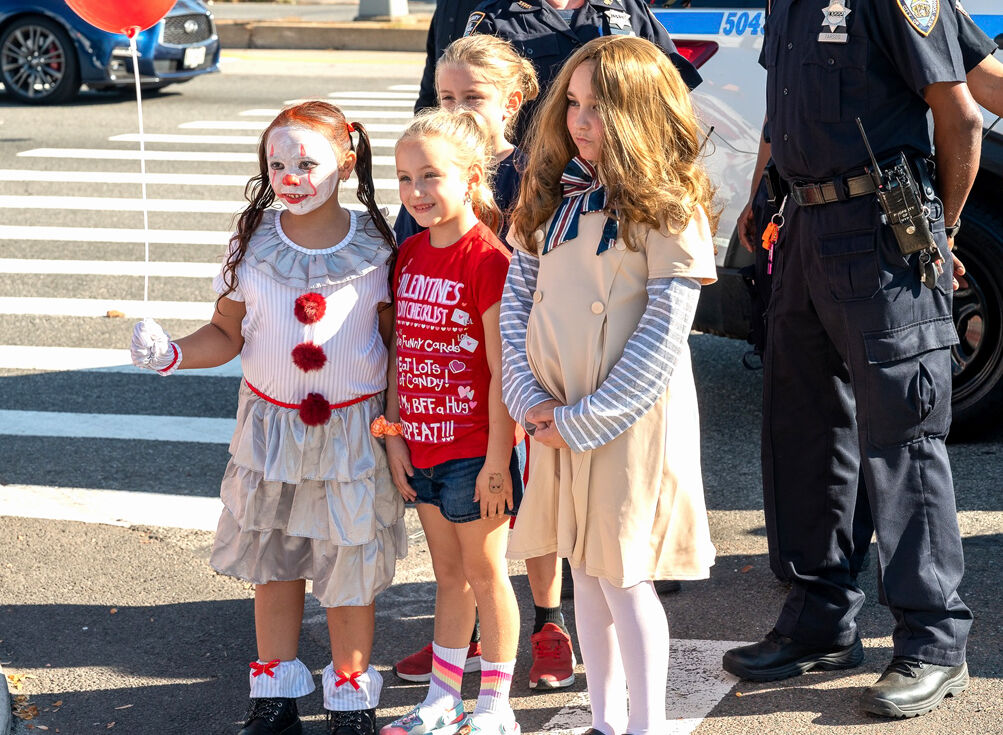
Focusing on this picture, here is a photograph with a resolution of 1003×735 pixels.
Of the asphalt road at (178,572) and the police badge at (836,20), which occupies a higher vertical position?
the police badge at (836,20)

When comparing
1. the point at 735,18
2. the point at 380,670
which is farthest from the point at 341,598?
the point at 735,18

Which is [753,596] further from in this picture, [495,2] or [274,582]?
[495,2]

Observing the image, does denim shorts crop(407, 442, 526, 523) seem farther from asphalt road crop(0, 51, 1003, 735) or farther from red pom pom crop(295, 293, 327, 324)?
asphalt road crop(0, 51, 1003, 735)

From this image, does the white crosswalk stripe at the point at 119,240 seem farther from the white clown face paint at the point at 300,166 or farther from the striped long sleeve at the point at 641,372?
the striped long sleeve at the point at 641,372

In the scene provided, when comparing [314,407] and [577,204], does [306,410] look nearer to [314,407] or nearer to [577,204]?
[314,407]

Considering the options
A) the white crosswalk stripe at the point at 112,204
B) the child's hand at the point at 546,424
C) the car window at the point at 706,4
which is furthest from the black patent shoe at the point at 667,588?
the white crosswalk stripe at the point at 112,204

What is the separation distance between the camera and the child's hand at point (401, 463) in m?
3.18

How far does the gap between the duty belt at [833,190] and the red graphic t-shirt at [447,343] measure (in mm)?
829

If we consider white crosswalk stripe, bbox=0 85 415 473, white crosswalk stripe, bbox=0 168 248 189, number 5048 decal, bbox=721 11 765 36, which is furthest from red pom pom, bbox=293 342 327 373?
white crosswalk stripe, bbox=0 168 248 189

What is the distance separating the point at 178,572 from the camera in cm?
423

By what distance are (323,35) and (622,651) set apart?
18.7 m

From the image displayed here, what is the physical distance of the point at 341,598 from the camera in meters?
3.18

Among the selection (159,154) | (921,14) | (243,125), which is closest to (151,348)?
(921,14)

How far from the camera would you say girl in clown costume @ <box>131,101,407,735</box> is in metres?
3.14
